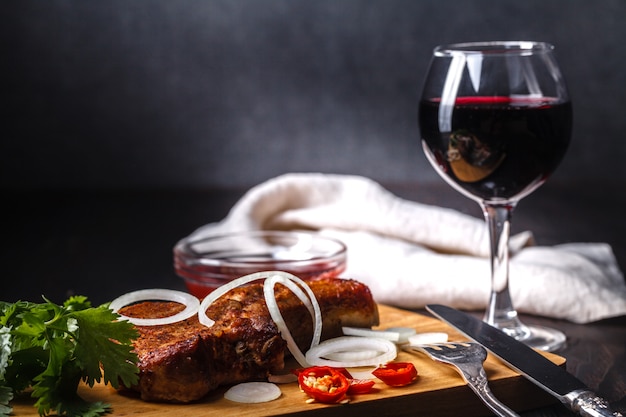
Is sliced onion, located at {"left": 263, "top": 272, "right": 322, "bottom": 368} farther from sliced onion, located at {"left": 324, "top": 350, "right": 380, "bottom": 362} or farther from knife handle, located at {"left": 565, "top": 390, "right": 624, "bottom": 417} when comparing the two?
knife handle, located at {"left": 565, "top": 390, "right": 624, "bottom": 417}

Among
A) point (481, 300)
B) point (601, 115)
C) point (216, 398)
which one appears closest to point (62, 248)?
point (481, 300)

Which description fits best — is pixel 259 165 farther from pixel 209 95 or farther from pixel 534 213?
pixel 534 213

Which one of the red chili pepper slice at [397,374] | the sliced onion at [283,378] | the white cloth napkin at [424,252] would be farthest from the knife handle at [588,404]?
the white cloth napkin at [424,252]

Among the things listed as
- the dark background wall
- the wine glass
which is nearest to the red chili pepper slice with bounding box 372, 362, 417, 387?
the wine glass

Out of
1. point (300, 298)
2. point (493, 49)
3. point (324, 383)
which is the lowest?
point (324, 383)

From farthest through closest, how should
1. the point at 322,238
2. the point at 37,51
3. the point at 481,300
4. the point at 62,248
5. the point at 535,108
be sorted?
the point at 37,51, the point at 62,248, the point at 322,238, the point at 481,300, the point at 535,108

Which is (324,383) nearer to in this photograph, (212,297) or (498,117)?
(212,297)

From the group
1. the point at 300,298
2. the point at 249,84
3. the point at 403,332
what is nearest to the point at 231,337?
the point at 300,298
